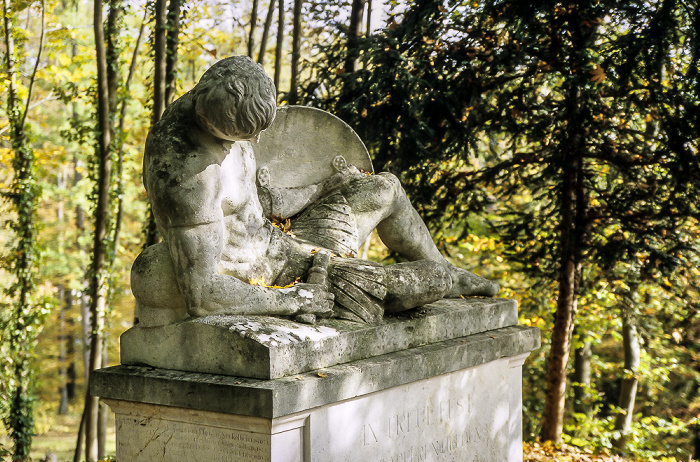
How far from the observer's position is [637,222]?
718 centimetres

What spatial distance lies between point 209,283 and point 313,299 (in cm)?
51

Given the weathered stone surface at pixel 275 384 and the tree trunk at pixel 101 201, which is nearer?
the weathered stone surface at pixel 275 384

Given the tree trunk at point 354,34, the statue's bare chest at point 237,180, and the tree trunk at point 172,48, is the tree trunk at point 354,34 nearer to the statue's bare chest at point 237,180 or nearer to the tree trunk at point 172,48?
the tree trunk at point 172,48

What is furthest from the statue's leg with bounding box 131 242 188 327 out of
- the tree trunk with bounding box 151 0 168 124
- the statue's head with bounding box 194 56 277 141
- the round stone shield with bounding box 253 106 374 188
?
the tree trunk with bounding box 151 0 168 124

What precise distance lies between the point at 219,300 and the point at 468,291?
210 centimetres

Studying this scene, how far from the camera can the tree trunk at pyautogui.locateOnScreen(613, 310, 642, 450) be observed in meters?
9.69

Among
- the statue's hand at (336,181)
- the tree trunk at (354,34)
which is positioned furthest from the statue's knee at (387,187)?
the tree trunk at (354,34)

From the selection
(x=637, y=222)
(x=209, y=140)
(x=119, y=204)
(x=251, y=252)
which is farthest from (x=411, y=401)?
(x=119, y=204)

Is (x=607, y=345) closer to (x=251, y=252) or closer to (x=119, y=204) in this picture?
(x=119, y=204)

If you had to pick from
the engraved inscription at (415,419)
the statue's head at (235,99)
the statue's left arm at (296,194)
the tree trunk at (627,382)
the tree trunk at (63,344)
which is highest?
the statue's head at (235,99)

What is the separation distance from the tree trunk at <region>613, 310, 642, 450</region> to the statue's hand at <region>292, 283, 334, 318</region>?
6.86 meters

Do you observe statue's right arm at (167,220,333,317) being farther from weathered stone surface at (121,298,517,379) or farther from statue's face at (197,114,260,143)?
statue's face at (197,114,260,143)

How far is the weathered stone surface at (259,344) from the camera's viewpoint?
10.1 ft

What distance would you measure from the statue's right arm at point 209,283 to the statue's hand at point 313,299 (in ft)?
0.21
